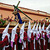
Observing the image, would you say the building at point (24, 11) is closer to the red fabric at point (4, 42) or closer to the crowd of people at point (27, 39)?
the crowd of people at point (27, 39)

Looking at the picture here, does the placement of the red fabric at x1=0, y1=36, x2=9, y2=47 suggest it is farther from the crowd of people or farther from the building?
the building

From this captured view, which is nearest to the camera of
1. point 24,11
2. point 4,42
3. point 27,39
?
point 4,42

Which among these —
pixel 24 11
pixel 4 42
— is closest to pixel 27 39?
pixel 4 42

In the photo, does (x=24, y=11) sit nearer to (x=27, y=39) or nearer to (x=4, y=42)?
(x=27, y=39)

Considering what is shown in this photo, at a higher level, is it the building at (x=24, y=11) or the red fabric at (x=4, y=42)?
the building at (x=24, y=11)

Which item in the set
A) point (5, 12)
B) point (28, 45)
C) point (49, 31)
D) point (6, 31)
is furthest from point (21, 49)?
point (5, 12)

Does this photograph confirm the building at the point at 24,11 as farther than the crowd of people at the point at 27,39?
Yes

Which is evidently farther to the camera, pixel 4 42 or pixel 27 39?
pixel 27 39

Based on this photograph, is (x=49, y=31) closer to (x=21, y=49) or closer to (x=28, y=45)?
(x=28, y=45)

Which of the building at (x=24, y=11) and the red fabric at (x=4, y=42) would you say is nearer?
the red fabric at (x=4, y=42)

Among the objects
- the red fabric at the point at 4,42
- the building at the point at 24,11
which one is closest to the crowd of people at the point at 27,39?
the red fabric at the point at 4,42

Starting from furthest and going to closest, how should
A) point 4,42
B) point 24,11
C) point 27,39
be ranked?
1. point 24,11
2. point 27,39
3. point 4,42

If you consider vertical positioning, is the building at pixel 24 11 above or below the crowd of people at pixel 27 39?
above

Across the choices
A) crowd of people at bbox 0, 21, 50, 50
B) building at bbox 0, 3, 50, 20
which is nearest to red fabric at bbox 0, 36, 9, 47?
crowd of people at bbox 0, 21, 50, 50
